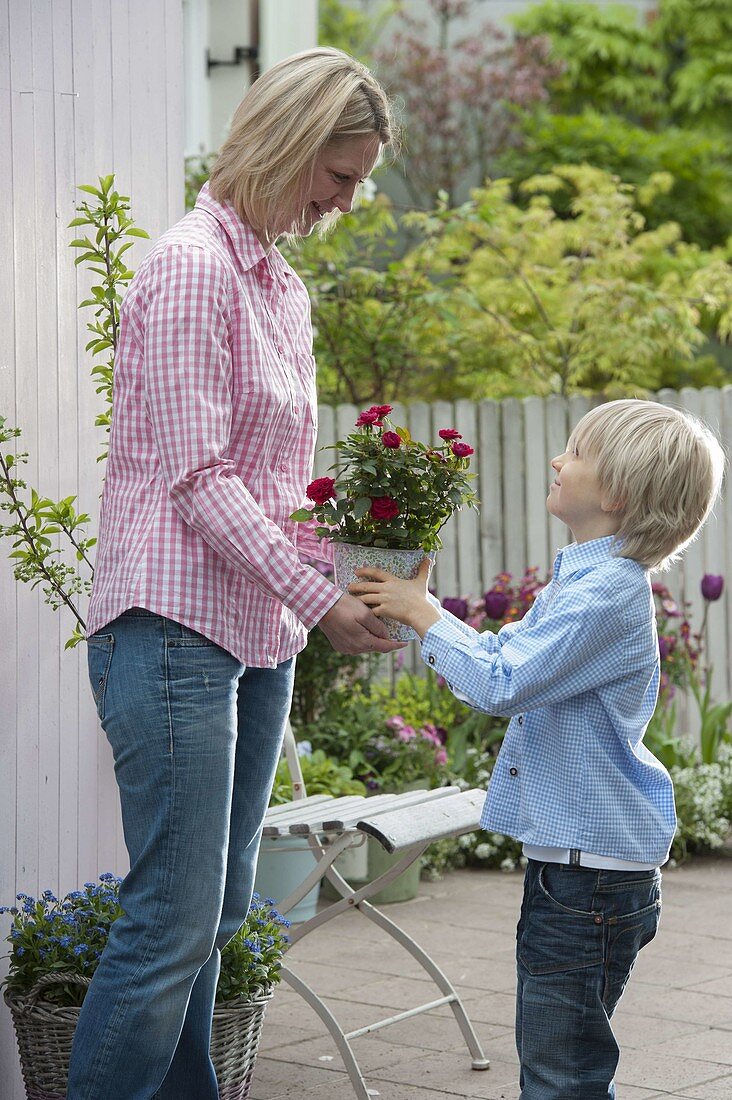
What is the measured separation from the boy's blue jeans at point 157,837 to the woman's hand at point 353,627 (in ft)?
0.58

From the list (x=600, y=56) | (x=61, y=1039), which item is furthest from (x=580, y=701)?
(x=600, y=56)

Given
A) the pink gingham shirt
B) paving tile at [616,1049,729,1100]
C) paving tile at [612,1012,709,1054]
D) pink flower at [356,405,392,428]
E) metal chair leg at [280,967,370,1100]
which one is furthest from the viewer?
paving tile at [612,1012,709,1054]

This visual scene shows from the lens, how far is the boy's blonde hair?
2221 millimetres

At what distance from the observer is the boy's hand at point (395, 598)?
2213 millimetres

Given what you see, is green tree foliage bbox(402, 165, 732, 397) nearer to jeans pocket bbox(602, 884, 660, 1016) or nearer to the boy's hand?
the boy's hand

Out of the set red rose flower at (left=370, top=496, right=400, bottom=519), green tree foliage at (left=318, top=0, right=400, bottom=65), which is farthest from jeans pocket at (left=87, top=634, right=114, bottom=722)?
green tree foliage at (left=318, top=0, right=400, bottom=65)

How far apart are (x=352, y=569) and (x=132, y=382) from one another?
465 millimetres

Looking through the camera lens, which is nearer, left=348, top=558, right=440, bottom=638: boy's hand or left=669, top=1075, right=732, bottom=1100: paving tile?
left=348, top=558, right=440, bottom=638: boy's hand

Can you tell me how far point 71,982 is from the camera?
261 centimetres

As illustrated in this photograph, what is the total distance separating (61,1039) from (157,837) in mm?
711

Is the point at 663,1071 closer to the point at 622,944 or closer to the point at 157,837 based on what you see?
the point at 622,944

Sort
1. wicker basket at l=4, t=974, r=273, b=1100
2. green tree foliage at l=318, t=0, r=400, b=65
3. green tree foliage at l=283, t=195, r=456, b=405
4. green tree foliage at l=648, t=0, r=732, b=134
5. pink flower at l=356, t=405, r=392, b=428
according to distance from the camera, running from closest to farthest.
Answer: pink flower at l=356, t=405, r=392, b=428 → wicker basket at l=4, t=974, r=273, b=1100 → green tree foliage at l=283, t=195, r=456, b=405 → green tree foliage at l=318, t=0, r=400, b=65 → green tree foliage at l=648, t=0, r=732, b=134

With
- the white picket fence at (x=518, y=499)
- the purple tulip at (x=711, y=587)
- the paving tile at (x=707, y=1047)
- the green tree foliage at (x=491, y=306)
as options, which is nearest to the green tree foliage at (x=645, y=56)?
the green tree foliage at (x=491, y=306)

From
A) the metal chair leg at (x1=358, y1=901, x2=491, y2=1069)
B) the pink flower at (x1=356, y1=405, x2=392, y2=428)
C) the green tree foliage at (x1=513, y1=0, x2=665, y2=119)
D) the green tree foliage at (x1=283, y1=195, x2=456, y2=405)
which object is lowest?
the metal chair leg at (x1=358, y1=901, x2=491, y2=1069)
